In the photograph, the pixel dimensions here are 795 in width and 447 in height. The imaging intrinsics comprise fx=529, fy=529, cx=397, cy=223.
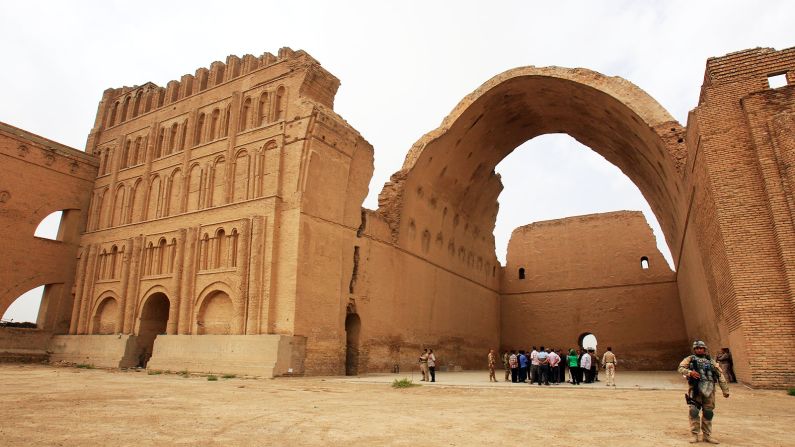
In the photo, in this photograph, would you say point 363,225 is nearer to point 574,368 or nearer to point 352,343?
point 352,343

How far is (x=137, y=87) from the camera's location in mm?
24531

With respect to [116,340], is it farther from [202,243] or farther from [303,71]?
[303,71]

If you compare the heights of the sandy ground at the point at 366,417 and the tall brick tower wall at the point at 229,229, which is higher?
the tall brick tower wall at the point at 229,229

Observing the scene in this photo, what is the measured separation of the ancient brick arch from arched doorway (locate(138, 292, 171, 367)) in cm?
934

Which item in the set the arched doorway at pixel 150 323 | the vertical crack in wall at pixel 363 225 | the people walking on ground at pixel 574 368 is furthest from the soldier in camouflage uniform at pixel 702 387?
the arched doorway at pixel 150 323

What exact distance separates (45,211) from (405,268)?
15.4 metres

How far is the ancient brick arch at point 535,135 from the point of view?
16656 millimetres

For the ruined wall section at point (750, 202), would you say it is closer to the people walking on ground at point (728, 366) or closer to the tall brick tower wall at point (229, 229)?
the people walking on ground at point (728, 366)

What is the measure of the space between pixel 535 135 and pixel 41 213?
72.7ft

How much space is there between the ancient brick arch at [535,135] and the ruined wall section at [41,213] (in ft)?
45.4

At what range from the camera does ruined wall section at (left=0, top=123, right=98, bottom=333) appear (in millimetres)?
21062

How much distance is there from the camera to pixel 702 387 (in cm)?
566

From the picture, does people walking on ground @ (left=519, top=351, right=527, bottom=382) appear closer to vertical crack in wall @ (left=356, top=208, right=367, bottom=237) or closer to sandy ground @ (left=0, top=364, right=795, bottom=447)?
sandy ground @ (left=0, top=364, right=795, bottom=447)

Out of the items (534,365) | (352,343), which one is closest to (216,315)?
(352,343)
